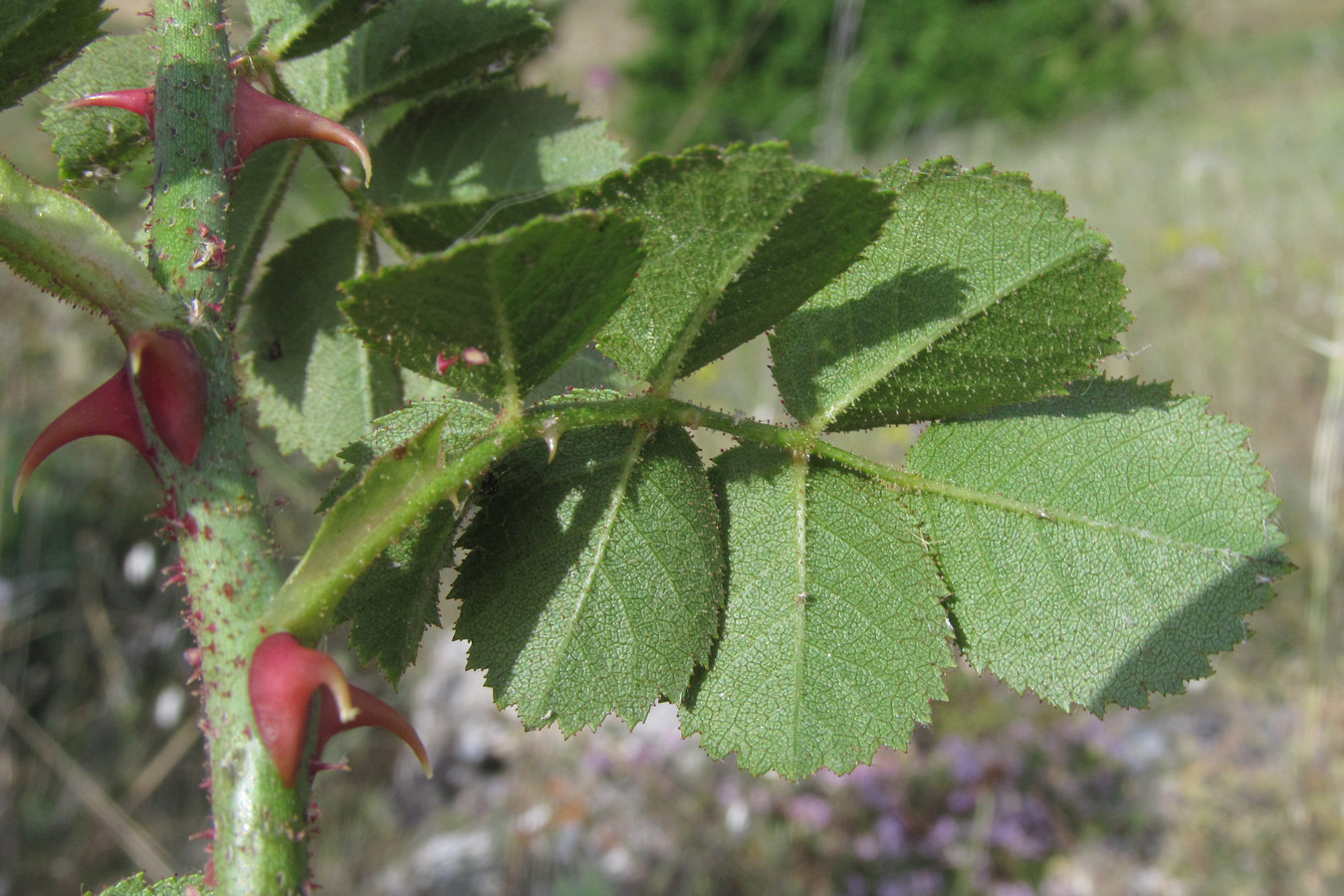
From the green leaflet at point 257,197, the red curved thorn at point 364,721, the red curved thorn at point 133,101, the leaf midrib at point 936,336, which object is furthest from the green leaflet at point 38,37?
the leaf midrib at point 936,336

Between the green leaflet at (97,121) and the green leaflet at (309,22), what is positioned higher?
the green leaflet at (309,22)

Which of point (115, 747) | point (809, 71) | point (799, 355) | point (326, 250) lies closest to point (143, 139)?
point (326, 250)

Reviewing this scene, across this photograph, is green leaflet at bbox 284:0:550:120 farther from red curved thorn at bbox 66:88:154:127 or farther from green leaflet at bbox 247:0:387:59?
red curved thorn at bbox 66:88:154:127

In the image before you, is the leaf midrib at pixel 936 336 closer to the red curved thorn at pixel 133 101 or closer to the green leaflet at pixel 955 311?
the green leaflet at pixel 955 311

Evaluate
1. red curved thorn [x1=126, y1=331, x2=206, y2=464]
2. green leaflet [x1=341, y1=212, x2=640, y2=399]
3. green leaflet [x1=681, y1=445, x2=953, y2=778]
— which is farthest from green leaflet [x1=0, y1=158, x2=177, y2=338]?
green leaflet [x1=681, y1=445, x2=953, y2=778]

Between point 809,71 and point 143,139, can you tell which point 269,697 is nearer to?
point 143,139

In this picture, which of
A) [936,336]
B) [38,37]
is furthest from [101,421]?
[936,336]
